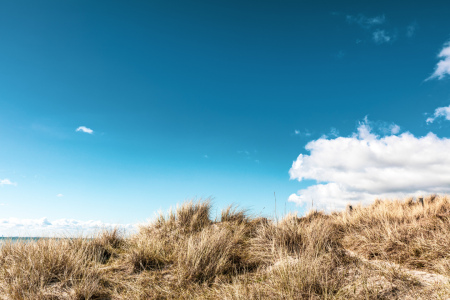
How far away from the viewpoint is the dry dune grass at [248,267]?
3.83 m

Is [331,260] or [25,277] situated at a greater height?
[331,260]

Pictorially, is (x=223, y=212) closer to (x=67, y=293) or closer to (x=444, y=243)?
(x=67, y=293)

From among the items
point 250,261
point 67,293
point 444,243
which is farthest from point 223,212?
point 444,243

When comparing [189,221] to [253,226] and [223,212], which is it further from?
[253,226]

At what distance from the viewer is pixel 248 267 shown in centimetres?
539

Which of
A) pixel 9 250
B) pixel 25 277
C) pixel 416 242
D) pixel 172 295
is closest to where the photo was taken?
pixel 172 295

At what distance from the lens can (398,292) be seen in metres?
3.67

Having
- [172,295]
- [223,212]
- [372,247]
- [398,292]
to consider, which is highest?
[223,212]

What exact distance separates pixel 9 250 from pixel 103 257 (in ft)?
7.13

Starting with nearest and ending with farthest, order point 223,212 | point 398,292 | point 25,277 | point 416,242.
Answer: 1. point 398,292
2. point 25,277
3. point 416,242
4. point 223,212

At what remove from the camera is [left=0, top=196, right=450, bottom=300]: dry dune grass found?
383 cm

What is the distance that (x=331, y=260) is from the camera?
15.6 feet

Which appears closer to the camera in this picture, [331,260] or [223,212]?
[331,260]

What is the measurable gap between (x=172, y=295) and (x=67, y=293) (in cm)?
179
